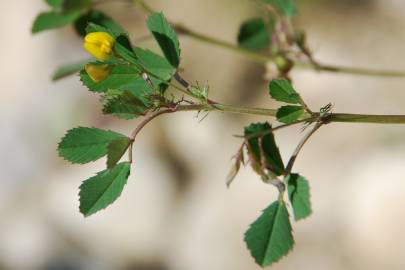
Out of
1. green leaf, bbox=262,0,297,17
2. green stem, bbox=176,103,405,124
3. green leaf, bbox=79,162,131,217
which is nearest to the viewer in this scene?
green stem, bbox=176,103,405,124

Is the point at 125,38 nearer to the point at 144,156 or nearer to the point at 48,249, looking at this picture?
the point at 144,156

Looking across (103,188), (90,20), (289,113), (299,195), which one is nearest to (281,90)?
(289,113)

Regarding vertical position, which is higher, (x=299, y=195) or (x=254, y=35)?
(x=254, y=35)

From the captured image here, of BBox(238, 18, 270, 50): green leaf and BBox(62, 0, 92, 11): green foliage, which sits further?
BBox(238, 18, 270, 50): green leaf

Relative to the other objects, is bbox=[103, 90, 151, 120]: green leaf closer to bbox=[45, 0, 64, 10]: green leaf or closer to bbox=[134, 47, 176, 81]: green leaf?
bbox=[134, 47, 176, 81]: green leaf

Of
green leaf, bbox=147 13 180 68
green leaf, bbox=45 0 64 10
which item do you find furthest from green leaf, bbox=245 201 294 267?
green leaf, bbox=45 0 64 10

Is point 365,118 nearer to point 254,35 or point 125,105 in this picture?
point 125,105
